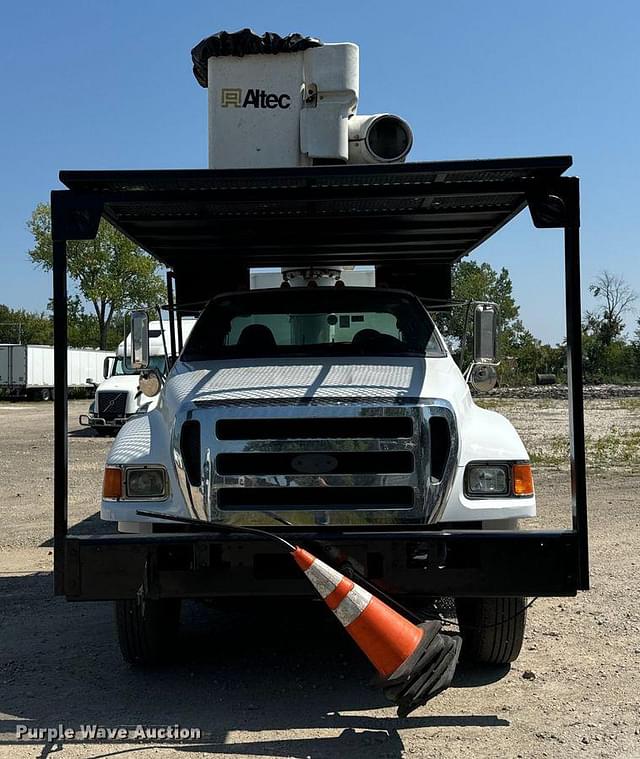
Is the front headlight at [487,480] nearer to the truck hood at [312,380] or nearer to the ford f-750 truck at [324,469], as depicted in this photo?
the ford f-750 truck at [324,469]

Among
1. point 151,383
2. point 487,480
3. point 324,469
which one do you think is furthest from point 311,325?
point 487,480

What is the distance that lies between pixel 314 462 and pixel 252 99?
298 centimetres

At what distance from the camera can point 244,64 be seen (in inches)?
258

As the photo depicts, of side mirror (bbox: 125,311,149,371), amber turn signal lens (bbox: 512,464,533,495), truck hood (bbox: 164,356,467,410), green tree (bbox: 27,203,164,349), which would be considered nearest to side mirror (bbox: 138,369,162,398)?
side mirror (bbox: 125,311,149,371)

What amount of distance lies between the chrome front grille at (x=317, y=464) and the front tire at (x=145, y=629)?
75 cm

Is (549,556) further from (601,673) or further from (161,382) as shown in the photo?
(161,382)

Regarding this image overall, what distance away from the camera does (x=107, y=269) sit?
52844mm

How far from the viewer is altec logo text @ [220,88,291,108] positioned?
6465 mm

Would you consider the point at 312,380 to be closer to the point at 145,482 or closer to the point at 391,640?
the point at 145,482

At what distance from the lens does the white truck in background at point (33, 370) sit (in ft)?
141

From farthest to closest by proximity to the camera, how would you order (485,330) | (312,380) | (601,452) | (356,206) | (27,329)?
(27,329)
(601,452)
(485,330)
(356,206)
(312,380)

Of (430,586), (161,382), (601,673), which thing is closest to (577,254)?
(430,586)

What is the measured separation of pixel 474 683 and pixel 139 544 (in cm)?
203

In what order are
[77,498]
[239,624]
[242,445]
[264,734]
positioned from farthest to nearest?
[77,498] < [239,624] < [242,445] < [264,734]
